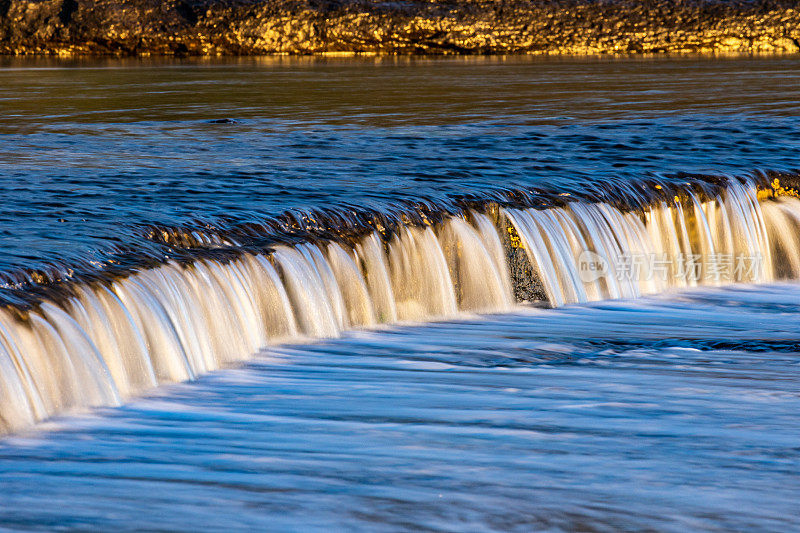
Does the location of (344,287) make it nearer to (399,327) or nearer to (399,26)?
(399,327)

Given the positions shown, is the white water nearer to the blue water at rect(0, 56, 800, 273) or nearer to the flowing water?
the flowing water

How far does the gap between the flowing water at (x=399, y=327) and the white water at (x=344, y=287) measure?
0.01 meters

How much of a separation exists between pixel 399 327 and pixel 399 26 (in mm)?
19818

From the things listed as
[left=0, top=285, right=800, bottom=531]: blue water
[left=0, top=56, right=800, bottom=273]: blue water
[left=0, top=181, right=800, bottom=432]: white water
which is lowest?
[left=0, top=285, right=800, bottom=531]: blue water

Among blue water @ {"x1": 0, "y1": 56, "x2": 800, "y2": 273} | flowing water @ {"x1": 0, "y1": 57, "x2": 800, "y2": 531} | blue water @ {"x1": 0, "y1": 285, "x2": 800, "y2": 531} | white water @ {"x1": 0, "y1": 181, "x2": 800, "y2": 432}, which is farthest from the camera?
blue water @ {"x1": 0, "y1": 56, "x2": 800, "y2": 273}

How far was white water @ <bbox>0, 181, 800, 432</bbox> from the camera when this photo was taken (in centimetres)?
399

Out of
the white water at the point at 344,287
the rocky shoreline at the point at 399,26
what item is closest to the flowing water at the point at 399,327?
the white water at the point at 344,287

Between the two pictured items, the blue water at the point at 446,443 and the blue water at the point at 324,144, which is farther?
the blue water at the point at 324,144

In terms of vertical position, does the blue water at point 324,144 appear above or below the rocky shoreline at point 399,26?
A: below

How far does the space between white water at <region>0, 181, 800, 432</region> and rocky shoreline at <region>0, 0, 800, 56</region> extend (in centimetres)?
1797

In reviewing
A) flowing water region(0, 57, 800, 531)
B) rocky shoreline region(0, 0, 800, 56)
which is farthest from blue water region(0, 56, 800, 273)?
rocky shoreline region(0, 0, 800, 56)

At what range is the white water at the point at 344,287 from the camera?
3988 mm

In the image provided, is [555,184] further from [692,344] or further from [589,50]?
[589,50]

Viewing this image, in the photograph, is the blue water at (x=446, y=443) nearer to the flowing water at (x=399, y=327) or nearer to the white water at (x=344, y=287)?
the flowing water at (x=399, y=327)
